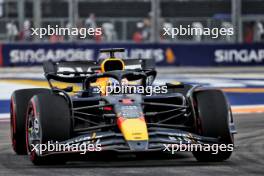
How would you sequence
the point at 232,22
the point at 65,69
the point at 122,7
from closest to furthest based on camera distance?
the point at 65,69 < the point at 232,22 < the point at 122,7

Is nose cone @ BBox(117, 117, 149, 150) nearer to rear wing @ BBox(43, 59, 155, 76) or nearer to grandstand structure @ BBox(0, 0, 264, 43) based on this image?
rear wing @ BBox(43, 59, 155, 76)

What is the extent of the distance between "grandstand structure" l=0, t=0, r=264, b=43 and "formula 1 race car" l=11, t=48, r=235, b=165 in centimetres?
2617

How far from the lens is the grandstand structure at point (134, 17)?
41119 mm

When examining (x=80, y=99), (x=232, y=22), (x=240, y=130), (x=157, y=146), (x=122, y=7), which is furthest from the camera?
(x=122, y=7)

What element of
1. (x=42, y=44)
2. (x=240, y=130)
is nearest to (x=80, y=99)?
(x=240, y=130)

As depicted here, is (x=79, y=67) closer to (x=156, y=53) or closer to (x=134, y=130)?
(x=134, y=130)

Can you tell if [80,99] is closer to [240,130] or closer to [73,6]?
[240,130]

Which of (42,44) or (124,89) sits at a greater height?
(124,89)

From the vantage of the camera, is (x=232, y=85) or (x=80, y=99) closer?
(x=80, y=99)

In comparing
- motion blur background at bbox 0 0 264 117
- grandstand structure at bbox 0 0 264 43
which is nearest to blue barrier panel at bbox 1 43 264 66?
motion blur background at bbox 0 0 264 117

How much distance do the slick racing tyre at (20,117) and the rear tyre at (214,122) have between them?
7.35 feet

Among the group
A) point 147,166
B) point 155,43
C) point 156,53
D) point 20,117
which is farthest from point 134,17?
point 147,166

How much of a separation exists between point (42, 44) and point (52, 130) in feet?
86.9

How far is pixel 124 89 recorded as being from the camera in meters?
11.8
